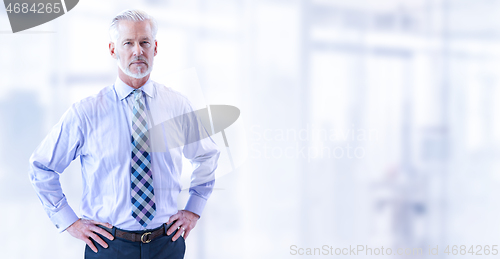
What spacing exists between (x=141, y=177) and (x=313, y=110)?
1.02 metres

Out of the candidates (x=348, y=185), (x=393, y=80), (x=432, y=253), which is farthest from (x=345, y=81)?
(x=432, y=253)

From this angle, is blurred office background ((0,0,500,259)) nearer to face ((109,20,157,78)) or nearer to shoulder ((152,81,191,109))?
shoulder ((152,81,191,109))

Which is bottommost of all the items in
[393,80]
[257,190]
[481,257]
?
[481,257]

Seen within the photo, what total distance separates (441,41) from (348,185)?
99 centimetres

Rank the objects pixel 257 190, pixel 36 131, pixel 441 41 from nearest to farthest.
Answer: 1. pixel 36 131
2. pixel 257 190
3. pixel 441 41

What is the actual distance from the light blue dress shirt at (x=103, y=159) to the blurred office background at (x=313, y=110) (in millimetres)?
343

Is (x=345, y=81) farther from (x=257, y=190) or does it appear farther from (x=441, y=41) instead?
(x=257, y=190)

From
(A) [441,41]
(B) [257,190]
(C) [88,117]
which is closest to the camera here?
(C) [88,117]

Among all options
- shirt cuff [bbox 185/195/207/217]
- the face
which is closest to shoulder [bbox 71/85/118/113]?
the face

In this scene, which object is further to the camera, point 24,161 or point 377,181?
point 377,181

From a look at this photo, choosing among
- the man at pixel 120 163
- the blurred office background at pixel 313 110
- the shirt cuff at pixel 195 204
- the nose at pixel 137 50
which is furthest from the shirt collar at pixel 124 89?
the shirt cuff at pixel 195 204

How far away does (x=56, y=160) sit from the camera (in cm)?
147

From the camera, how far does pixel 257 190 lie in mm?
2010

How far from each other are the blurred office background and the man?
0.35m
